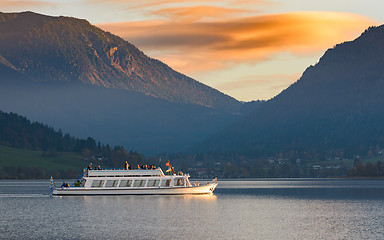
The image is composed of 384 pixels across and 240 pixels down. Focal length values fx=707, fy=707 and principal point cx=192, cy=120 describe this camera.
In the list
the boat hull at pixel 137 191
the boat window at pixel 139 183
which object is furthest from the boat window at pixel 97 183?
the boat window at pixel 139 183

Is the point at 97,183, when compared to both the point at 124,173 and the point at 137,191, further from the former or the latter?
the point at 137,191

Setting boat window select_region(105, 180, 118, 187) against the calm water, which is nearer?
the calm water

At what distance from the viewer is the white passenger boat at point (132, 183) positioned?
617 feet

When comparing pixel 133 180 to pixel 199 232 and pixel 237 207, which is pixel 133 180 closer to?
pixel 237 207

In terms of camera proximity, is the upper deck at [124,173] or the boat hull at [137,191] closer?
the upper deck at [124,173]

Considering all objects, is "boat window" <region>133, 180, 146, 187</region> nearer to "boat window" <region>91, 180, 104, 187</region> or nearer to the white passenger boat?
the white passenger boat

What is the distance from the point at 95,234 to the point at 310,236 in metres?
29.7

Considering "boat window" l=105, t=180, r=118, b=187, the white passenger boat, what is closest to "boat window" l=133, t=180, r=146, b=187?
the white passenger boat

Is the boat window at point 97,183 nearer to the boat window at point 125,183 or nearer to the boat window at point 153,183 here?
the boat window at point 125,183

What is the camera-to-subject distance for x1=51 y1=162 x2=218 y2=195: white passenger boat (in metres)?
188

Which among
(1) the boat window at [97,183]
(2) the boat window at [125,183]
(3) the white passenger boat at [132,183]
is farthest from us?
(1) the boat window at [97,183]

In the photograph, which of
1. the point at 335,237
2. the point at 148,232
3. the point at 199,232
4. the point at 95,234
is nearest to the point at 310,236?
the point at 335,237

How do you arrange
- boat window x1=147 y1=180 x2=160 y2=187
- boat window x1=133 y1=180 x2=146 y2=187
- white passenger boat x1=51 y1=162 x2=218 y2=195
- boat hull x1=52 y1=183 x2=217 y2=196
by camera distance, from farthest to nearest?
boat window x1=147 y1=180 x2=160 y2=187 → boat window x1=133 y1=180 x2=146 y2=187 → boat hull x1=52 y1=183 x2=217 y2=196 → white passenger boat x1=51 y1=162 x2=218 y2=195

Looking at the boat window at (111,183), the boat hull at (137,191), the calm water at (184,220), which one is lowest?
the calm water at (184,220)
